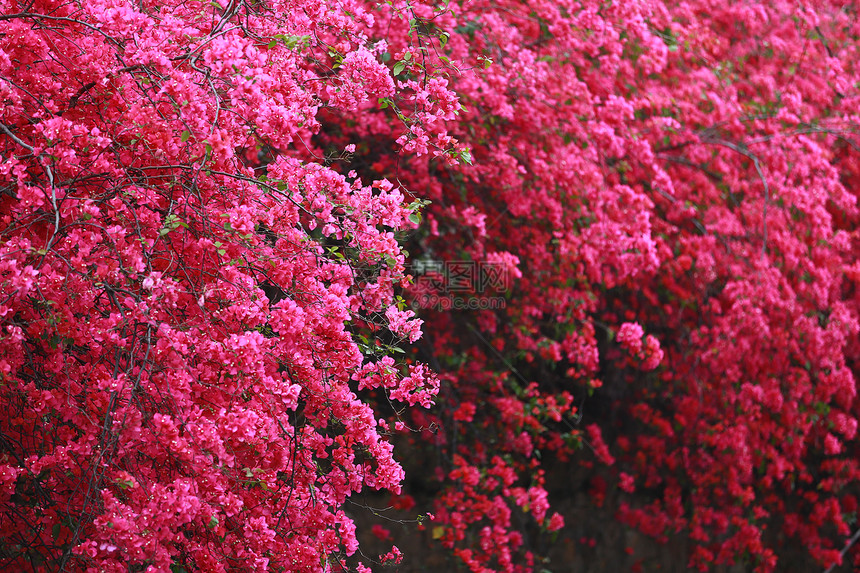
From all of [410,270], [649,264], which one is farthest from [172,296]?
[649,264]

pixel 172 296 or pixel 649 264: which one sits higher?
pixel 172 296

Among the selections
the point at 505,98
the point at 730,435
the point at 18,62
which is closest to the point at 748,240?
the point at 730,435

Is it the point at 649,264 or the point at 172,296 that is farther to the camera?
the point at 649,264

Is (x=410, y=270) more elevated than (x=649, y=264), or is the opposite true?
(x=649, y=264)

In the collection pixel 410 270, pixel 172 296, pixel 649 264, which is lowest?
pixel 410 270

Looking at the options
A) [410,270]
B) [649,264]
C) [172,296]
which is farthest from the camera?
[410,270]

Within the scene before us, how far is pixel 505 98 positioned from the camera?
4.44m

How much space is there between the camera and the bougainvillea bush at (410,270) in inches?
86.6

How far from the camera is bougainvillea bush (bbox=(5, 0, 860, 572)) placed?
7.22 feet

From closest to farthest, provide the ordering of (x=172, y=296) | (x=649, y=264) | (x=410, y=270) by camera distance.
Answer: (x=172, y=296) → (x=649, y=264) → (x=410, y=270)

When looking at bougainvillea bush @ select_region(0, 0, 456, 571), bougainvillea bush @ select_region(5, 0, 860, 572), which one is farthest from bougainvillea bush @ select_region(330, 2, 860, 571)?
bougainvillea bush @ select_region(0, 0, 456, 571)

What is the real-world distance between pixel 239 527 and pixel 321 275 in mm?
805

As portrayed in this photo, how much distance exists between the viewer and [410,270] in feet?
15.8

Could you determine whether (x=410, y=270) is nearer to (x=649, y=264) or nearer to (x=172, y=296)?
(x=649, y=264)
